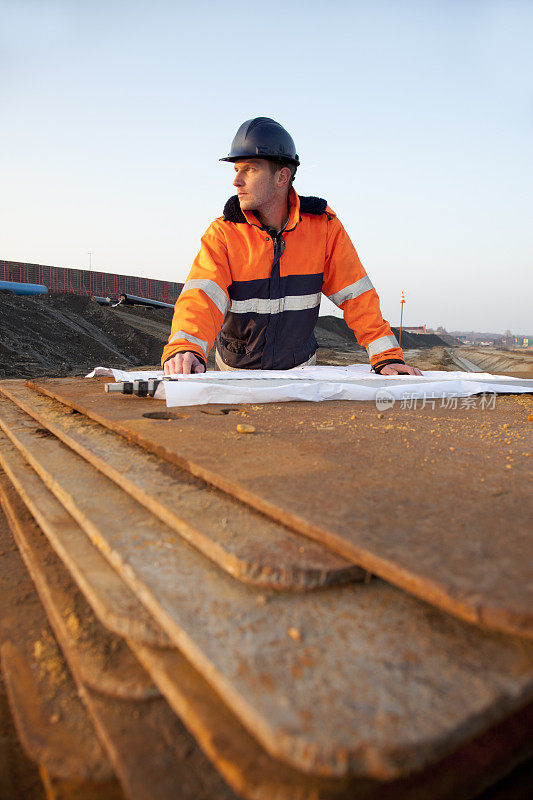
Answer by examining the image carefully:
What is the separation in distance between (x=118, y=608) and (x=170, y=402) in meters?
1.23

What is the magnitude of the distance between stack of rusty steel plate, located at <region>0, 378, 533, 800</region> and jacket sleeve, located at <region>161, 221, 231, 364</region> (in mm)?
1451

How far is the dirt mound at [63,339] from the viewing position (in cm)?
830

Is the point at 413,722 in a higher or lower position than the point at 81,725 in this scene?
higher

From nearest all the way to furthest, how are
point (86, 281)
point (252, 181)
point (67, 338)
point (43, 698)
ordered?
1. point (43, 698)
2. point (252, 181)
3. point (67, 338)
4. point (86, 281)

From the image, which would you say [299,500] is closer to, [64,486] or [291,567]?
[291,567]

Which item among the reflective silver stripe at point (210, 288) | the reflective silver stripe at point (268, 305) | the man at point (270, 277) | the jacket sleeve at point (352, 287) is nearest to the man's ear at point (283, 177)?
the man at point (270, 277)

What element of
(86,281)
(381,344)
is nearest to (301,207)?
(381,344)

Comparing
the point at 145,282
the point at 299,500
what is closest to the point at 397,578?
the point at 299,500

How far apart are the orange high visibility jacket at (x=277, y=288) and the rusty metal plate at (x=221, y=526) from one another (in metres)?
1.57

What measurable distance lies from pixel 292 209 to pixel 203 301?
2.94ft

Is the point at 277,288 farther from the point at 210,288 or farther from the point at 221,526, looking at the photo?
the point at 221,526

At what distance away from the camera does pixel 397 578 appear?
654mm

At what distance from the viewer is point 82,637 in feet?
2.56

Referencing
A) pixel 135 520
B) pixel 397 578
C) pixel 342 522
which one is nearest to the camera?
pixel 397 578
